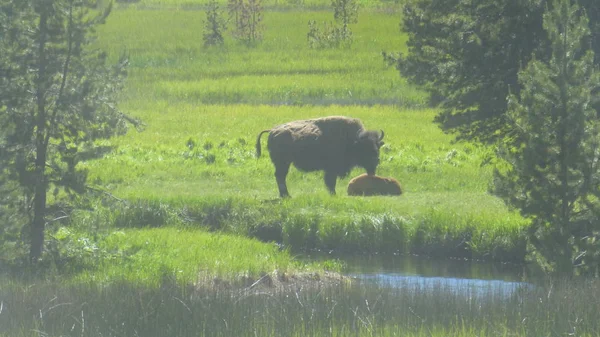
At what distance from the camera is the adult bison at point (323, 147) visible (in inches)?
765

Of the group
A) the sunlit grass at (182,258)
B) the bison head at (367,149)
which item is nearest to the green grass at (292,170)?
the bison head at (367,149)

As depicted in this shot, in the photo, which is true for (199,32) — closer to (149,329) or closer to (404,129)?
(404,129)

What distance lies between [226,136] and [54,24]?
49.8 ft

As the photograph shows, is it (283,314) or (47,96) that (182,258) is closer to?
(47,96)

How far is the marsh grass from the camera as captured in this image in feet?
29.8

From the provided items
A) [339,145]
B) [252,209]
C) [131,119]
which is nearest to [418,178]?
[339,145]

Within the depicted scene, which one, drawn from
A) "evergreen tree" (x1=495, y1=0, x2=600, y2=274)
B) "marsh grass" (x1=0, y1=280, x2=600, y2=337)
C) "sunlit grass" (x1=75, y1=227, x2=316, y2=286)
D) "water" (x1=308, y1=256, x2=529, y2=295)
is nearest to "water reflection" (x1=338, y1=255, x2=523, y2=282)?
"water" (x1=308, y1=256, x2=529, y2=295)

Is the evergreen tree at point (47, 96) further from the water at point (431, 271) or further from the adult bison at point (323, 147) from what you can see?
the adult bison at point (323, 147)

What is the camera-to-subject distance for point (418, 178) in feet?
71.8

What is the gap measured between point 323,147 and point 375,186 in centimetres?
143

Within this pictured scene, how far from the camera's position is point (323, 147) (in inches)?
770

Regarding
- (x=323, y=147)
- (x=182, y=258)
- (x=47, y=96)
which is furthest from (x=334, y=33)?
(x=47, y=96)

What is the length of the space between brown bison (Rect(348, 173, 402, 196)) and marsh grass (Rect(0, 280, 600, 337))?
899 centimetres

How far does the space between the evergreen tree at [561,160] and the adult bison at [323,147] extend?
22.3ft
